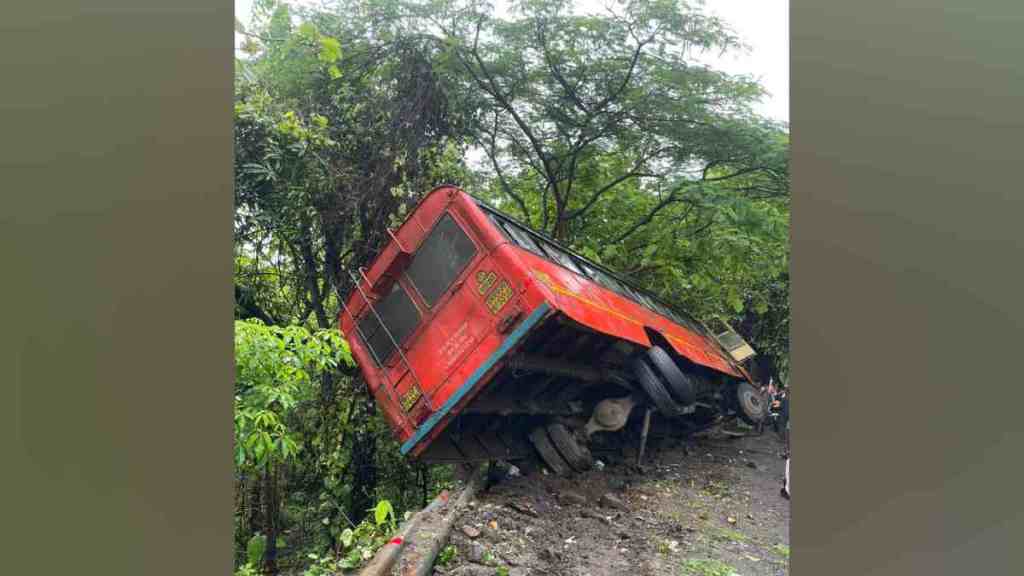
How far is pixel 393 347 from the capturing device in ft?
14.5

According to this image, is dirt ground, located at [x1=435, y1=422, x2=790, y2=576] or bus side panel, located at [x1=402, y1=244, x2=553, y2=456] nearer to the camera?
dirt ground, located at [x1=435, y1=422, x2=790, y2=576]

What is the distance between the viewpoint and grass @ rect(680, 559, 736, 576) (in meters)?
3.40

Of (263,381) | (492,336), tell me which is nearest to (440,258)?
(492,336)

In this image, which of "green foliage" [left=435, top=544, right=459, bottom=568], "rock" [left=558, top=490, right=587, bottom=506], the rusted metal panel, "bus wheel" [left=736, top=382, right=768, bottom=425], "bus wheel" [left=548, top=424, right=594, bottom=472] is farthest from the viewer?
"bus wheel" [left=736, top=382, right=768, bottom=425]

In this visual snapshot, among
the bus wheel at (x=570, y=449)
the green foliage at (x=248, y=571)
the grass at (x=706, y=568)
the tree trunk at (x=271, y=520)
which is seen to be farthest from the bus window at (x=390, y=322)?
the grass at (x=706, y=568)

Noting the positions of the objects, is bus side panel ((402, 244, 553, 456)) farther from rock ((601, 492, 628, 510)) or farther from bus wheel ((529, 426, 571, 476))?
rock ((601, 492, 628, 510))

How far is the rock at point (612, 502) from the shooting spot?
420cm

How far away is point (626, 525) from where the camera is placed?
3.96 metres

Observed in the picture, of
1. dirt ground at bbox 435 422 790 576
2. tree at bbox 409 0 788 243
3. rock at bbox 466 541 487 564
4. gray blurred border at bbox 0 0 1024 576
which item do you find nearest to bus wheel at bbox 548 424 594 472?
dirt ground at bbox 435 422 790 576

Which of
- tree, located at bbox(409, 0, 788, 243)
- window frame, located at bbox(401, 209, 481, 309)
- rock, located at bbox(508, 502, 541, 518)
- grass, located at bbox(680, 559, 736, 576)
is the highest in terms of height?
tree, located at bbox(409, 0, 788, 243)

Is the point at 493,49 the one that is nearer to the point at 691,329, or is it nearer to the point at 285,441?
the point at 691,329
